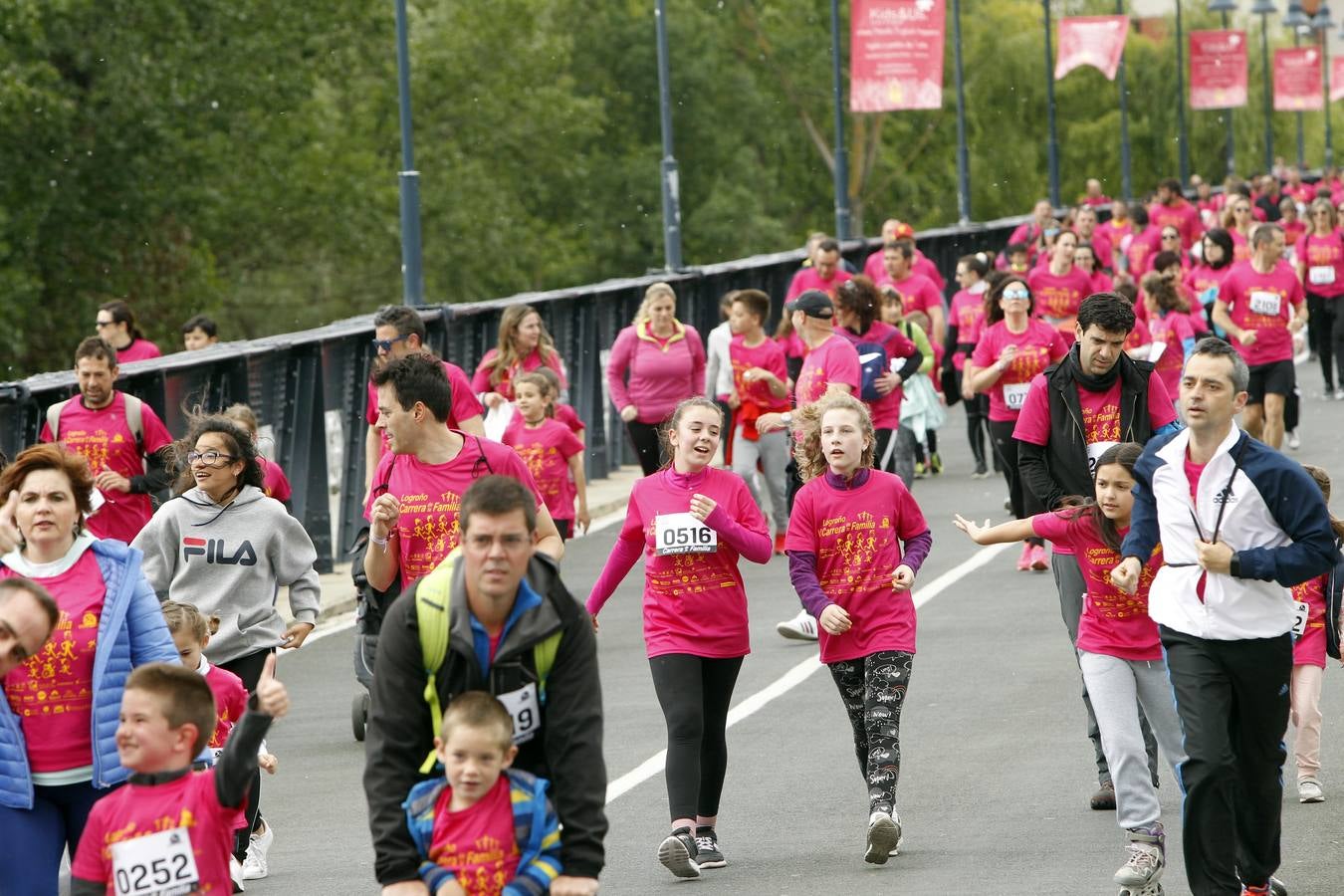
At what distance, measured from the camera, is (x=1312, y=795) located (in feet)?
32.2

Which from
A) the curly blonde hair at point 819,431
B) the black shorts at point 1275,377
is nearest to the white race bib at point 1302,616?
the curly blonde hair at point 819,431

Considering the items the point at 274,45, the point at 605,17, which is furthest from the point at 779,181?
the point at 274,45

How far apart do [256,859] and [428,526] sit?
1.39 m

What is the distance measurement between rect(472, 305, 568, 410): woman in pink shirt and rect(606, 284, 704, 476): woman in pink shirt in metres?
1.61

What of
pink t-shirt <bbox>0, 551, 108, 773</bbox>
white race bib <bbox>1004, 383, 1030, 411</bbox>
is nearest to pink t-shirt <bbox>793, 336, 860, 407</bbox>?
white race bib <bbox>1004, 383, 1030, 411</bbox>

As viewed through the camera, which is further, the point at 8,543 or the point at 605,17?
the point at 605,17

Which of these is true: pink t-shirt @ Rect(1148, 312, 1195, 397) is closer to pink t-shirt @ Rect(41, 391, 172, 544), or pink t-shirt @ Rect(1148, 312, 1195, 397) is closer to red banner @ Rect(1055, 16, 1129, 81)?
pink t-shirt @ Rect(41, 391, 172, 544)

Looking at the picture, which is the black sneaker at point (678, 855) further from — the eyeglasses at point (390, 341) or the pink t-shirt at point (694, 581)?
the eyeglasses at point (390, 341)

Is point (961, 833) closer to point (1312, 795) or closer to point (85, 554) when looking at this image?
point (1312, 795)

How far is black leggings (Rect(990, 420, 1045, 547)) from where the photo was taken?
1100 cm

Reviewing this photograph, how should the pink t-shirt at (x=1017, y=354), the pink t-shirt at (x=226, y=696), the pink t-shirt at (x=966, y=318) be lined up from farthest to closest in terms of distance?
1. the pink t-shirt at (x=966, y=318)
2. the pink t-shirt at (x=1017, y=354)
3. the pink t-shirt at (x=226, y=696)

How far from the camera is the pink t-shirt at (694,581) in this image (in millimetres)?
9102

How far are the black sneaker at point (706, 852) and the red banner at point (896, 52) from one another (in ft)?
82.3

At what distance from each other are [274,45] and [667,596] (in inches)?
1553
